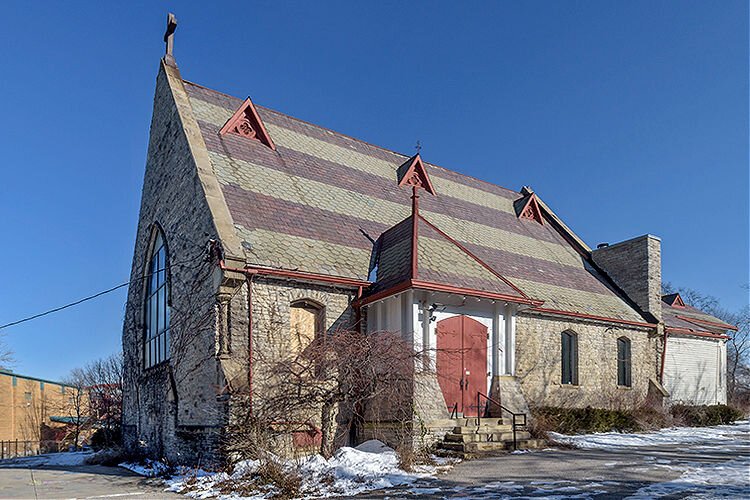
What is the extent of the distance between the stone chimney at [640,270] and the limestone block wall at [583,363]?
142 cm

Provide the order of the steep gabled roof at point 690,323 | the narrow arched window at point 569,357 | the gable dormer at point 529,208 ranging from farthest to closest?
the gable dormer at point 529,208 < the steep gabled roof at point 690,323 < the narrow arched window at point 569,357

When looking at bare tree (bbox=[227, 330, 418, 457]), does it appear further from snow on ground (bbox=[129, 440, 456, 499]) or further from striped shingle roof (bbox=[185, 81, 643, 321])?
striped shingle roof (bbox=[185, 81, 643, 321])

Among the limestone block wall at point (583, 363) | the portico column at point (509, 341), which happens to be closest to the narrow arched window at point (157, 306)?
the portico column at point (509, 341)

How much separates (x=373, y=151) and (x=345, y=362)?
12093mm

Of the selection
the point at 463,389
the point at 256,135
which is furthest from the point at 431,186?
the point at 463,389

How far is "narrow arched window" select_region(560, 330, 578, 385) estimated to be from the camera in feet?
65.3

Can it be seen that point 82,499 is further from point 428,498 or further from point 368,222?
point 368,222

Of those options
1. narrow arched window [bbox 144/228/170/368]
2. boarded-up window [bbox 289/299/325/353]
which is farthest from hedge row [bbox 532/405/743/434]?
narrow arched window [bbox 144/228/170/368]

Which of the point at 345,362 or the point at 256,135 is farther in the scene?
the point at 256,135

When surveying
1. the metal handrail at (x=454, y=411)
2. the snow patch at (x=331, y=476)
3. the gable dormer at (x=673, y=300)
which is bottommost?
the snow patch at (x=331, y=476)

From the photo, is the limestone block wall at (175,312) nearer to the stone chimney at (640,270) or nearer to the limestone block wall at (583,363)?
the limestone block wall at (583,363)

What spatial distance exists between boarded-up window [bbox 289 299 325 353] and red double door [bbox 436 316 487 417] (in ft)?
9.83

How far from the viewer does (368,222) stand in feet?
59.0

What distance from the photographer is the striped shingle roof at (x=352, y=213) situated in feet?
49.8
